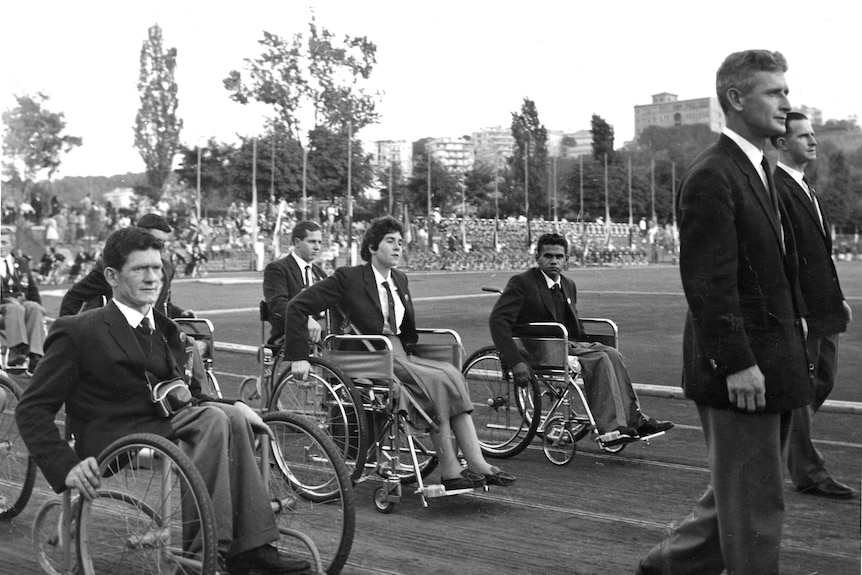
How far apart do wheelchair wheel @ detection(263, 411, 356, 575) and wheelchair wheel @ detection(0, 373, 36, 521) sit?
55.9 inches

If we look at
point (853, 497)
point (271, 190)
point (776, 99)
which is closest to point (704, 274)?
point (776, 99)

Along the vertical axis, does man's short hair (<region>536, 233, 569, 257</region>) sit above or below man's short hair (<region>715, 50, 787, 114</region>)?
below

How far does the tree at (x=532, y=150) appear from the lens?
10523 millimetres

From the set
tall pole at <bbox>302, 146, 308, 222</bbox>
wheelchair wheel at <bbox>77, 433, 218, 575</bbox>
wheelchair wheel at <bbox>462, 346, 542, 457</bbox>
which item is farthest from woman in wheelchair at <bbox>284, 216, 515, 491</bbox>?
tall pole at <bbox>302, 146, 308, 222</bbox>

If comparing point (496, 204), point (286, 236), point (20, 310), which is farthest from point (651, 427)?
point (286, 236)

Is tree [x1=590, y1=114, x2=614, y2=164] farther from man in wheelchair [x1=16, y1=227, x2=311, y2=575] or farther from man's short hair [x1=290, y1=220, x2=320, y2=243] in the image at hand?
man in wheelchair [x1=16, y1=227, x2=311, y2=575]

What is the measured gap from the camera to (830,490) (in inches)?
210

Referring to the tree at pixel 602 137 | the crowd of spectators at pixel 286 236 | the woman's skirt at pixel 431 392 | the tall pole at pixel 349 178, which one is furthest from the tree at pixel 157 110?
the woman's skirt at pixel 431 392

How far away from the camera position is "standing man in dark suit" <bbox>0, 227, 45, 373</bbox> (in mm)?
9961

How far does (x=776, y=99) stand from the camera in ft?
10.2

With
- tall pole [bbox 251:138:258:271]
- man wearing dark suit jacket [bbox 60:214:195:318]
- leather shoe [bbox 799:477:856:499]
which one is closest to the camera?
leather shoe [bbox 799:477:856:499]

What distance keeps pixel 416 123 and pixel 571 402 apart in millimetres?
5668

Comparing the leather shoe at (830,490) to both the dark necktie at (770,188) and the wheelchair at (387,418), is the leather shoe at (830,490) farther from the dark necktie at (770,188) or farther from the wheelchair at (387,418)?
the dark necktie at (770,188)

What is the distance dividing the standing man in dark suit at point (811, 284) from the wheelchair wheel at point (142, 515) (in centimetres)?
283
